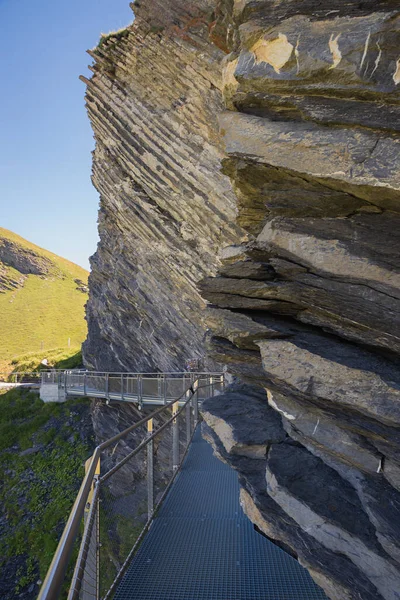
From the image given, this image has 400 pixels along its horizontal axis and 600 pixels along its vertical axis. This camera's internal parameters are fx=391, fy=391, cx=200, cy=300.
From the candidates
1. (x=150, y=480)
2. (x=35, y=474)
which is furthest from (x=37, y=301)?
(x=150, y=480)

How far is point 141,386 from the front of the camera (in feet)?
58.9

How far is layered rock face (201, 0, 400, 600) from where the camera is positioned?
3072 millimetres

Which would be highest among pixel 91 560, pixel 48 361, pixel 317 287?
pixel 317 287

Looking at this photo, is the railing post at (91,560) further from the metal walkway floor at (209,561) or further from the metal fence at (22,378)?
the metal fence at (22,378)

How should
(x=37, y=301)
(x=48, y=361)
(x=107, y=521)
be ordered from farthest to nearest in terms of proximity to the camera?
(x=37, y=301) → (x=48, y=361) → (x=107, y=521)

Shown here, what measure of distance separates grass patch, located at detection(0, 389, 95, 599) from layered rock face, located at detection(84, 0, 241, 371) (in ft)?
27.2

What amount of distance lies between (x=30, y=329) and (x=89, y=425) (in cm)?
4249

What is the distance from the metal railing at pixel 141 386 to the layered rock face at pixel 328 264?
27.5 ft

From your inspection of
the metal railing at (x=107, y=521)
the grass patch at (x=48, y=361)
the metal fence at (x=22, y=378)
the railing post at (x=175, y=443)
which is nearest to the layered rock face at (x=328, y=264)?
the metal railing at (x=107, y=521)

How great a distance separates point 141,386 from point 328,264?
15469 mm

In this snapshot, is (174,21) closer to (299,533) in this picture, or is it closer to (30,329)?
(299,533)

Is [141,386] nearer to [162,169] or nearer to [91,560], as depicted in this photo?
[162,169]

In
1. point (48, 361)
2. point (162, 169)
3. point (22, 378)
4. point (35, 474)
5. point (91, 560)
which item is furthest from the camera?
point (48, 361)

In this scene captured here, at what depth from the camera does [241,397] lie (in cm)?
622
